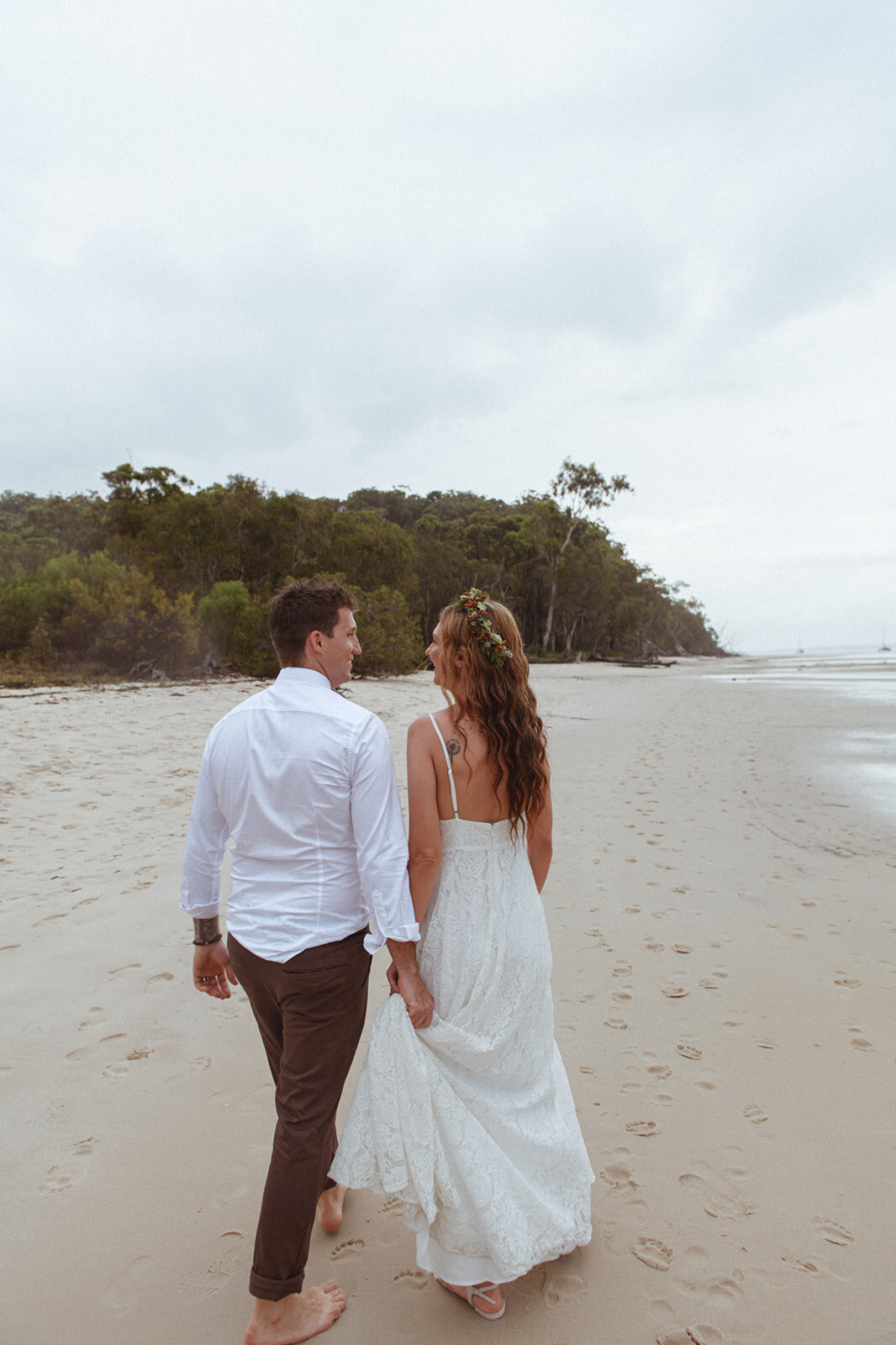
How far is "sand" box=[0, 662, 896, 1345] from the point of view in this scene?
208cm

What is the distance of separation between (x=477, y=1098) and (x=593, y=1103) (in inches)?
49.9

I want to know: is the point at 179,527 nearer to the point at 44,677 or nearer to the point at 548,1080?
the point at 44,677

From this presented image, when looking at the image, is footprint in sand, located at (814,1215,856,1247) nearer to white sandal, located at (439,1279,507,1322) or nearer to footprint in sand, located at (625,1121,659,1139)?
footprint in sand, located at (625,1121,659,1139)

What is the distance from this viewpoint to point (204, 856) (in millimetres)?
2107

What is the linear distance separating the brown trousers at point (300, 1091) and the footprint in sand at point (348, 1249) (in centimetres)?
37

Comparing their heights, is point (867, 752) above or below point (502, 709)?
below

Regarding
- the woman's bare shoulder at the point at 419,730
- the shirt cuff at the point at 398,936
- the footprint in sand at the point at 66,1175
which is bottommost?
the footprint in sand at the point at 66,1175

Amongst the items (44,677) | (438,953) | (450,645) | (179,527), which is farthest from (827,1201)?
(179,527)

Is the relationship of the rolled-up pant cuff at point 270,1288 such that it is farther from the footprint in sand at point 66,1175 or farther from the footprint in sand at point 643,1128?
the footprint in sand at point 643,1128

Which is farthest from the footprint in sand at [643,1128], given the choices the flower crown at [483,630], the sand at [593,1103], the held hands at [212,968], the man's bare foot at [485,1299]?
the flower crown at [483,630]

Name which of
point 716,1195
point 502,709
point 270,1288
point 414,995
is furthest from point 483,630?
point 716,1195

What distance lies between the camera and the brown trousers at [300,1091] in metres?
1.86

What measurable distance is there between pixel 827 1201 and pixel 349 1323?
1512 millimetres

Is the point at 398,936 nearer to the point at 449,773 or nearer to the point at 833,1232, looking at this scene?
the point at 449,773
